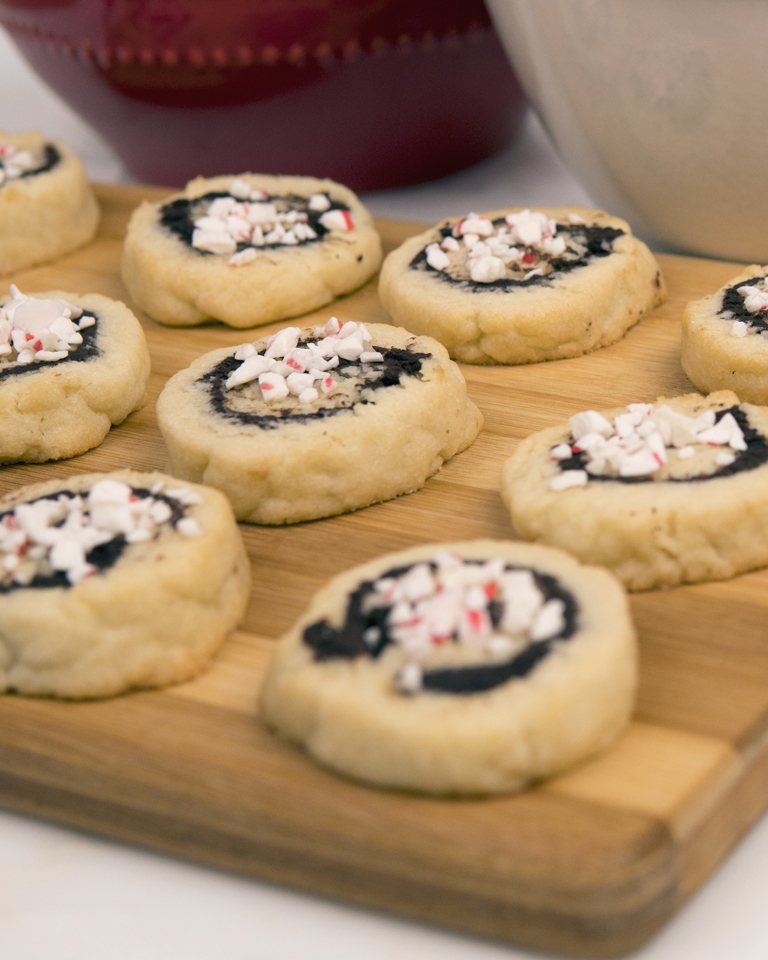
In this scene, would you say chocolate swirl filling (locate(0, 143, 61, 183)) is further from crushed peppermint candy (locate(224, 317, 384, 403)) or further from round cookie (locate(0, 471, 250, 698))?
round cookie (locate(0, 471, 250, 698))

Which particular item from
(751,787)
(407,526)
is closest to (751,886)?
(751,787)

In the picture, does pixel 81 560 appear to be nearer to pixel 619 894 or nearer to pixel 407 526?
pixel 407 526

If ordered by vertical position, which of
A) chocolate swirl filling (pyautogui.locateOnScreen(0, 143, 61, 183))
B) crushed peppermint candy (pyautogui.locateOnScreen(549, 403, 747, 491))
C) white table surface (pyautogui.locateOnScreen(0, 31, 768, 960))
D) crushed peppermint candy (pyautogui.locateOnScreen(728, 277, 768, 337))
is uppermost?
crushed peppermint candy (pyautogui.locateOnScreen(728, 277, 768, 337))

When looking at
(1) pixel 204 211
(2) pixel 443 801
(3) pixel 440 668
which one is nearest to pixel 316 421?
(3) pixel 440 668

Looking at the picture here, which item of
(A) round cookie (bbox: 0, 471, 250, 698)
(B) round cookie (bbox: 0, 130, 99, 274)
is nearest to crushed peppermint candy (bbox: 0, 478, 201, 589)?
(A) round cookie (bbox: 0, 471, 250, 698)

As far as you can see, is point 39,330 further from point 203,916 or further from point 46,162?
point 203,916

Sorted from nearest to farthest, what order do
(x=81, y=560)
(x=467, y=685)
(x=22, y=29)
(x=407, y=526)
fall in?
(x=467, y=685) < (x=81, y=560) < (x=407, y=526) < (x=22, y=29)
